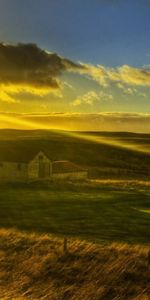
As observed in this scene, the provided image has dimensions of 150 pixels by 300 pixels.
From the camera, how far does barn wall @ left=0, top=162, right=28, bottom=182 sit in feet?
254

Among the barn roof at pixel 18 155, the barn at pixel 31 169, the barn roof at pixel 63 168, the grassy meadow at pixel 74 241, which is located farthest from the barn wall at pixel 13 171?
the grassy meadow at pixel 74 241

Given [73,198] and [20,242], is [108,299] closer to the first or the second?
[20,242]

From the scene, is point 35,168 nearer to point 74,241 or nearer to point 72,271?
point 74,241

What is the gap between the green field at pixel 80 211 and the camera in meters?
32.4

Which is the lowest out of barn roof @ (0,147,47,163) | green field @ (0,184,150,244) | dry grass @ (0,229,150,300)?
green field @ (0,184,150,244)

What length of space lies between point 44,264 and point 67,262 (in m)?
1.03

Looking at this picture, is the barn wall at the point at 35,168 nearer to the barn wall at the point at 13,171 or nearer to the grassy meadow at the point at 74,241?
the barn wall at the point at 13,171

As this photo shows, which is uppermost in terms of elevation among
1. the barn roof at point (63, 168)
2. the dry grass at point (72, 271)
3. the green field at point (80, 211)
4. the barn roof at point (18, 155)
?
the barn roof at point (18, 155)

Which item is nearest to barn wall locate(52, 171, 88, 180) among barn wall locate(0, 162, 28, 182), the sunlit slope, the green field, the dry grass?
barn wall locate(0, 162, 28, 182)

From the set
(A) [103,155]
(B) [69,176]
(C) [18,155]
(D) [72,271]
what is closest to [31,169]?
(C) [18,155]

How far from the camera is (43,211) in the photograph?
137 feet

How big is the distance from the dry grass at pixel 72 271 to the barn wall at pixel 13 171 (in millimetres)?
52887

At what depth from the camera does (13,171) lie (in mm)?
78750

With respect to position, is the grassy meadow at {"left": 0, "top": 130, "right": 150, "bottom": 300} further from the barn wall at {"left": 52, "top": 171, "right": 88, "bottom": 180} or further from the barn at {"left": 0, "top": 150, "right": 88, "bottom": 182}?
the barn wall at {"left": 52, "top": 171, "right": 88, "bottom": 180}
